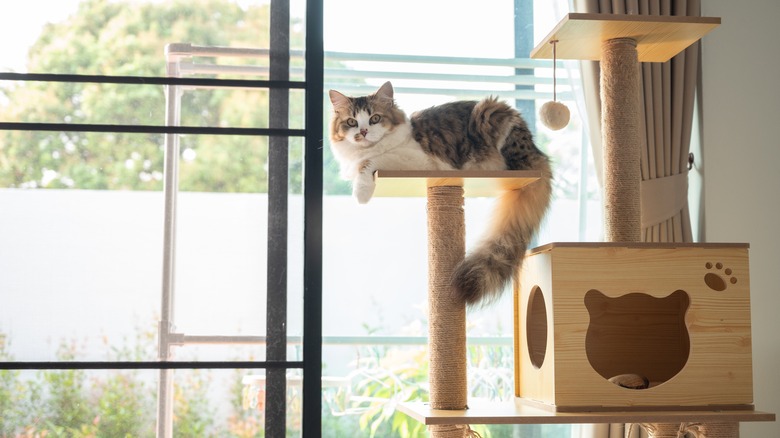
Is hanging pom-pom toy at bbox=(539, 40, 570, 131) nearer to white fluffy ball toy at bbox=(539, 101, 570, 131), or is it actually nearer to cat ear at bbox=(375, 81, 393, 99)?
white fluffy ball toy at bbox=(539, 101, 570, 131)

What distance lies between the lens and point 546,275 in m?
1.89

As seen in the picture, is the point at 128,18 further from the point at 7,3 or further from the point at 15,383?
the point at 15,383

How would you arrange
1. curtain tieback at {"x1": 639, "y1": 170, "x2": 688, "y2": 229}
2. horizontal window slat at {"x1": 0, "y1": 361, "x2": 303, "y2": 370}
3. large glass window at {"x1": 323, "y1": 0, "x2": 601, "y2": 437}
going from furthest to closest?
large glass window at {"x1": 323, "y1": 0, "x2": 601, "y2": 437} → curtain tieback at {"x1": 639, "y1": 170, "x2": 688, "y2": 229} → horizontal window slat at {"x1": 0, "y1": 361, "x2": 303, "y2": 370}

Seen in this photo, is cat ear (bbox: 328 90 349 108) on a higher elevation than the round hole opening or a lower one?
higher

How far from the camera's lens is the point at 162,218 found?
2.32 meters

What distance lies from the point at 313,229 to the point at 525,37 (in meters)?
1.03

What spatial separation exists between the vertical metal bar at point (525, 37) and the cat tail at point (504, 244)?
2.27ft

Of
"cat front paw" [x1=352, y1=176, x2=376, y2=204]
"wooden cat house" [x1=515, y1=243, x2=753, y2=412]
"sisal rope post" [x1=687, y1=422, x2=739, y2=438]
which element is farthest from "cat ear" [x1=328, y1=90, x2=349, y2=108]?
"sisal rope post" [x1=687, y1=422, x2=739, y2=438]

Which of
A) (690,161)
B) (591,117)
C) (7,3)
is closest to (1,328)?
(7,3)

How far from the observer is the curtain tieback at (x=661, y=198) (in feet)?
8.27

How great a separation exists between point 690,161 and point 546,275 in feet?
3.33

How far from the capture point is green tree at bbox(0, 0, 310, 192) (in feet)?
7.50

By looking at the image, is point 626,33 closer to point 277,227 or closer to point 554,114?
point 554,114

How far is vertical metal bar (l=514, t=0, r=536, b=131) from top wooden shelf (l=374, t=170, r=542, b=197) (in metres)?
0.68
